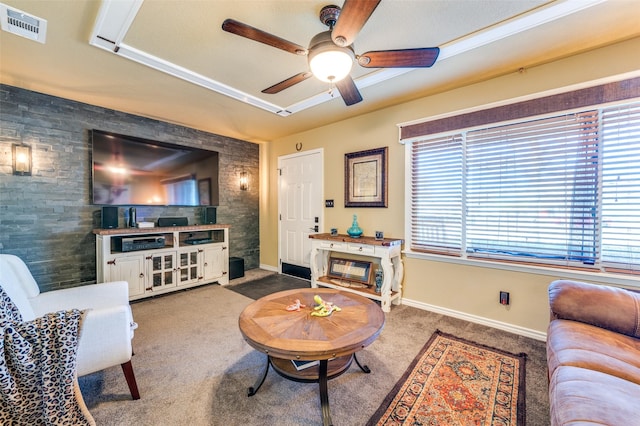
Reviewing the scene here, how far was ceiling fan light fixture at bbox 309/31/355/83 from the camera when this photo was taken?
61.7 inches

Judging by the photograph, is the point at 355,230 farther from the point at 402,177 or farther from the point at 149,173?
the point at 149,173

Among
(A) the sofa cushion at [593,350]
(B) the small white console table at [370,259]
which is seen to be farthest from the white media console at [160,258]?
(A) the sofa cushion at [593,350]

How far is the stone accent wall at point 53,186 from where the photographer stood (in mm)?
2773

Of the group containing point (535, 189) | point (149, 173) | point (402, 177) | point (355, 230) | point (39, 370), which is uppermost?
point (149, 173)

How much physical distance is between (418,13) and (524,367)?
8.74 ft

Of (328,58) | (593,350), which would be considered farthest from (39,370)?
(593,350)

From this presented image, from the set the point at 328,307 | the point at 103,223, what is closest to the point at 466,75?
the point at 328,307

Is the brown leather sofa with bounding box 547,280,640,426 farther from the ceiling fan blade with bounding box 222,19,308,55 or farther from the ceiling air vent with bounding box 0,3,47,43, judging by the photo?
the ceiling air vent with bounding box 0,3,47,43

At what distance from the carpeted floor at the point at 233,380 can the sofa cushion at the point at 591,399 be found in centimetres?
54

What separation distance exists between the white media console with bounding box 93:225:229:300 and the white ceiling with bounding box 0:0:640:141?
5.60 ft

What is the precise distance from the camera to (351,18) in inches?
50.7

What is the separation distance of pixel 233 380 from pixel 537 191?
3.01 meters

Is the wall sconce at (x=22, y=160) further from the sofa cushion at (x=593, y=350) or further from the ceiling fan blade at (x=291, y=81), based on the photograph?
the sofa cushion at (x=593, y=350)

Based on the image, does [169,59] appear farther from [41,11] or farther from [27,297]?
[27,297]
